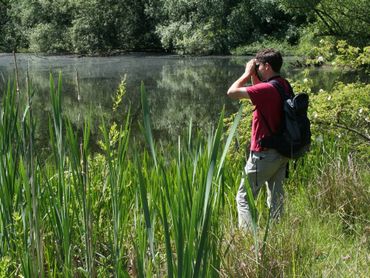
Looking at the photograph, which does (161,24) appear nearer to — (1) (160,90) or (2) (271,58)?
(1) (160,90)

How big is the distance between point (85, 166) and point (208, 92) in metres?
17.5

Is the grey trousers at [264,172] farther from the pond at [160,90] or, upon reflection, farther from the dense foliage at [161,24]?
the dense foliage at [161,24]

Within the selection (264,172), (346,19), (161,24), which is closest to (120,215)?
(264,172)

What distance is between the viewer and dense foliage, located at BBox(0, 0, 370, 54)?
115ft

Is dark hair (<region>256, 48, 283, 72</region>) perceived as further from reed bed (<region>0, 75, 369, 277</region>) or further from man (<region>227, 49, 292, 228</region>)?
reed bed (<region>0, 75, 369, 277</region>)

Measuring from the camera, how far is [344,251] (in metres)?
2.77

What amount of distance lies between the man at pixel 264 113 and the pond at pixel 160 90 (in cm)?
555

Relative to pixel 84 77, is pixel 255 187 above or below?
above

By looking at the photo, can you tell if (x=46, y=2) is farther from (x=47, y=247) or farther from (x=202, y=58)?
(x=47, y=247)

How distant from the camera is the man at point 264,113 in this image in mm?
3256

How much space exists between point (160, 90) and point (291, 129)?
16.9 m

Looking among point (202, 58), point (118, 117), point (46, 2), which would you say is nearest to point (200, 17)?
point (202, 58)

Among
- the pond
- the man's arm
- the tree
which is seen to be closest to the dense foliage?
the tree

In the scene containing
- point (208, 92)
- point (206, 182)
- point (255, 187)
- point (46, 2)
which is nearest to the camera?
point (206, 182)
